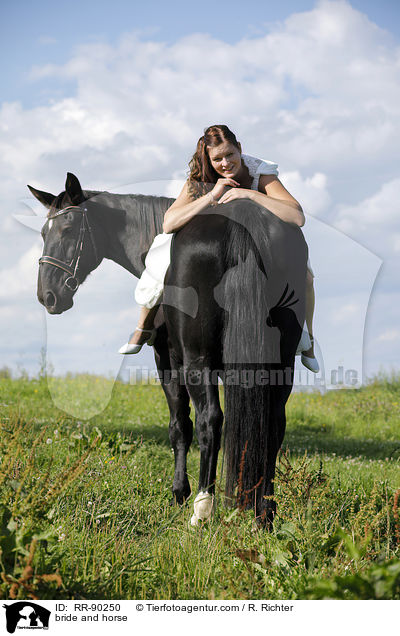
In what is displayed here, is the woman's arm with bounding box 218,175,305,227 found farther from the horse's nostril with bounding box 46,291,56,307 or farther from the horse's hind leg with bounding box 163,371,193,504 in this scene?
the horse's nostril with bounding box 46,291,56,307

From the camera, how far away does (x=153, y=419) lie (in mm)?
9398

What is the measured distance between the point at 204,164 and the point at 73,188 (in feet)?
4.44

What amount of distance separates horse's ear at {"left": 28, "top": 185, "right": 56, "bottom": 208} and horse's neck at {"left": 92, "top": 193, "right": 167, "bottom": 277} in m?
0.40

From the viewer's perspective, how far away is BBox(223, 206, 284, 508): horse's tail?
3.29m

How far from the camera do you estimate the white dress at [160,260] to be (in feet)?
12.3

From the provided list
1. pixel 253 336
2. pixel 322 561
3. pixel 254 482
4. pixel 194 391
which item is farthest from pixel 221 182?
pixel 322 561

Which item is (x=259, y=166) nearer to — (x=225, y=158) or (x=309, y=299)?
(x=225, y=158)

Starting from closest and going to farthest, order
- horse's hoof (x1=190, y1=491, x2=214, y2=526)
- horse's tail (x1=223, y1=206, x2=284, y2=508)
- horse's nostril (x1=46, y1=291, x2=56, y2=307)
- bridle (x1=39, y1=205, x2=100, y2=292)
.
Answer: horse's tail (x1=223, y1=206, x2=284, y2=508) < horse's hoof (x1=190, y1=491, x2=214, y2=526) < bridle (x1=39, y1=205, x2=100, y2=292) < horse's nostril (x1=46, y1=291, x2=56, y2=307)

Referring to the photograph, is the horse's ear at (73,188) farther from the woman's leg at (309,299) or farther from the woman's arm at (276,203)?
the woman's leg at (309,299)

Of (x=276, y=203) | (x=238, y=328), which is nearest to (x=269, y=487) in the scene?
(x=238, y=328)

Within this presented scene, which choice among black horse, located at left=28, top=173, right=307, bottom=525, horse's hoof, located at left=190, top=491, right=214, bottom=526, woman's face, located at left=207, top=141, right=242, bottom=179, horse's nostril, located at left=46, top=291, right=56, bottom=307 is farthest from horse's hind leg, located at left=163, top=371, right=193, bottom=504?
woman's face, located at left=207, top=141, right=242, bottom=179

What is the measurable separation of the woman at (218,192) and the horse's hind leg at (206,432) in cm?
75
